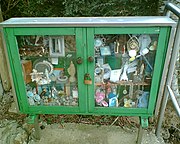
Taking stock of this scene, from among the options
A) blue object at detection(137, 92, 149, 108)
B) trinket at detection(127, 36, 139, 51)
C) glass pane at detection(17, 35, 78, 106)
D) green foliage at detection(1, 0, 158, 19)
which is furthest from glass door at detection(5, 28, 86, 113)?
green foliage at detection(1, 0, 158, 19)

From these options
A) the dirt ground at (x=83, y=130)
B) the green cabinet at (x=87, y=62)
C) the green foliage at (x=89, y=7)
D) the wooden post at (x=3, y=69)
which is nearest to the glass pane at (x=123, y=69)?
the green cabinet at (x=87, y=62)

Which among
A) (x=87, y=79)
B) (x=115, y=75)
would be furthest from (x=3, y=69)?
(x=115, y=75)

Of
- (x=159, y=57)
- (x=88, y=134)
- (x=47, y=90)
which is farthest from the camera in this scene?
(x=88, y=134)

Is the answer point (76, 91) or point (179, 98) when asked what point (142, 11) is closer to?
point (179, 98)

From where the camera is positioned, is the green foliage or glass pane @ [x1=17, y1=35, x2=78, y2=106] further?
the green foliage

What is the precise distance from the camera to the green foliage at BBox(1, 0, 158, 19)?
1939 mm

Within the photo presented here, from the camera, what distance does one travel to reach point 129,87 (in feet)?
5.18

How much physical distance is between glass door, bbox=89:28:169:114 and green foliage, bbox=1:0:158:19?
0.68 meters

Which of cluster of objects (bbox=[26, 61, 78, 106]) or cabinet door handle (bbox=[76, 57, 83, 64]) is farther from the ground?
cabinet door handle (bbox=[76, 57, 83, 64])

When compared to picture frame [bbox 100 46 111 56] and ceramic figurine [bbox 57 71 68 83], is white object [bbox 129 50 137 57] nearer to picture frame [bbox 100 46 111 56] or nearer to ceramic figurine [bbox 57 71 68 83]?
picture frame [bbox 100 46 111 56]

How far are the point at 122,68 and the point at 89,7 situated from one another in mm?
788

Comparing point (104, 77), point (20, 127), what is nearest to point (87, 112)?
point (104, 77)

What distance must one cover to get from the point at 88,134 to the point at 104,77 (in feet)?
2.17

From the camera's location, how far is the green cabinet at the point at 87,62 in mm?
1258
